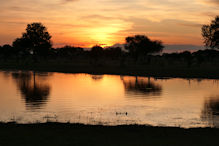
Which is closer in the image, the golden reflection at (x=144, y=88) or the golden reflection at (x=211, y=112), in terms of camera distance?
the golden reflection at (x=211, y=112)

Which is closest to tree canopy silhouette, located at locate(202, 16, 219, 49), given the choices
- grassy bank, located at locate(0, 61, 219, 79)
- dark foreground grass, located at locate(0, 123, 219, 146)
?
grassy bank, located at locate(0, 61, 219, 79)

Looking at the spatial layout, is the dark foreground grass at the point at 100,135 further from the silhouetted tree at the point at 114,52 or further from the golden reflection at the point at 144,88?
the silhouetted tree at the point at 114,52

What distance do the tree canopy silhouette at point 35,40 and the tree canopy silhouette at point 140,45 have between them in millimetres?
34214

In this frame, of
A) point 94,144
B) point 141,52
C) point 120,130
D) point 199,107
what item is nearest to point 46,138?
point 94,144

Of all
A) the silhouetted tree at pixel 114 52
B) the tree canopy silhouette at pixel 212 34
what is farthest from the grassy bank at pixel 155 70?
the silhouetted tree at pixel 114 52

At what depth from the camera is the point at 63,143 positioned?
1202 centimetres

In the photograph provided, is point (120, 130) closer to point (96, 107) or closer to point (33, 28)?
point (96, 107)

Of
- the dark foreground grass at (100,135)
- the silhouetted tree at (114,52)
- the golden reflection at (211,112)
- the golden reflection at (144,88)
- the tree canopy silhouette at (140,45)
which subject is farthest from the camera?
the silhouetted tree at (114,52)

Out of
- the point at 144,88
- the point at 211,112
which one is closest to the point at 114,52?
the point at 144,88

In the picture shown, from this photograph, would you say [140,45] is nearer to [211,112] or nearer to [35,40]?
[35,40]

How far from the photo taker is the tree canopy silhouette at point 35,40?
Result: 125 meters

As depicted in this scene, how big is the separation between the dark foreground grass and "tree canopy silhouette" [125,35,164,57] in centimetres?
10196

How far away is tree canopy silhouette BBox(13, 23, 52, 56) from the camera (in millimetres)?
125250

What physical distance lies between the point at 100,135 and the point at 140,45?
10430 centimetres
